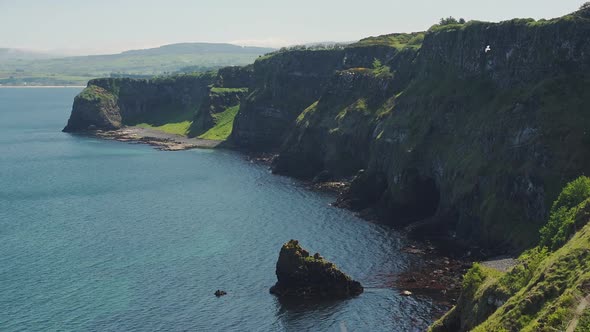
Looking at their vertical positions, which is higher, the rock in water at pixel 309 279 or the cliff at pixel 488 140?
the cliff at pixel 488 140

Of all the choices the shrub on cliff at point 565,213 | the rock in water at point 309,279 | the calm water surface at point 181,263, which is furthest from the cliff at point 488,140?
the rock in water at point 309,279

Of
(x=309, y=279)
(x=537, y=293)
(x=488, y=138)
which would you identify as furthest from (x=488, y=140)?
(x=537, y=293)

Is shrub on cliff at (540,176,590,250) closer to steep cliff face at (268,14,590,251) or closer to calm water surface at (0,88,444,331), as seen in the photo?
steep cliff face at (268,14,590,251)

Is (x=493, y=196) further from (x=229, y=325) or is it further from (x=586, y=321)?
(x=586, y=321)

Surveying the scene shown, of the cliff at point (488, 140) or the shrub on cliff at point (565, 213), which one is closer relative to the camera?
the shrub on cliff at point (565, 213)

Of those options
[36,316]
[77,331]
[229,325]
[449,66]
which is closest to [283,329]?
[229,325]

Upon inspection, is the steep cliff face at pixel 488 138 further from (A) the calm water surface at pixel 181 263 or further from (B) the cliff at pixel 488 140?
(A) the calm water surface at pixel 181 263

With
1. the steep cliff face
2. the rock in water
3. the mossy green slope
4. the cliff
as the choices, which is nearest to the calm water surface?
the rock in water

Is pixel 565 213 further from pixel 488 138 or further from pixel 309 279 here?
pixel 488 138
